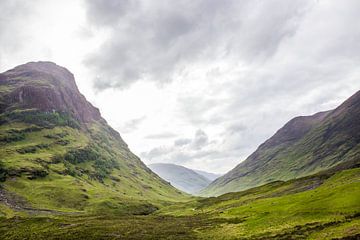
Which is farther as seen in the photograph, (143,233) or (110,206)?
(110,206)

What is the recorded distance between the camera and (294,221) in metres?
61.0

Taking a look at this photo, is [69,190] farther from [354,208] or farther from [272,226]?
[354,208]

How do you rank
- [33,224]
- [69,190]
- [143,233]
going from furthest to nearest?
[69,190] → [33,224] → [143,233]

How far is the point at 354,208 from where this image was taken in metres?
56.4

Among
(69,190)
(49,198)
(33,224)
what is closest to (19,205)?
(49,198)

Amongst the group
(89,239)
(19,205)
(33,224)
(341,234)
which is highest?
(19,205)

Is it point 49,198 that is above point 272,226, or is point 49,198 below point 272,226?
above

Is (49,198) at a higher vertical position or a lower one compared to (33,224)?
higher

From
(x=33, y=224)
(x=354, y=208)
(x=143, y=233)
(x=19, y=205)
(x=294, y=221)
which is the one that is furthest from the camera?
(x=19, y=205)

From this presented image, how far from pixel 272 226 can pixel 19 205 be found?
5534 inches

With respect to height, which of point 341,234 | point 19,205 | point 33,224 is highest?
point 19,205

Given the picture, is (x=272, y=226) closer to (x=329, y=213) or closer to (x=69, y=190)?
(x=329, y=213)

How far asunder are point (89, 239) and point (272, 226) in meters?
38.5

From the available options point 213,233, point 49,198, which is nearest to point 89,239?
point 213,233
